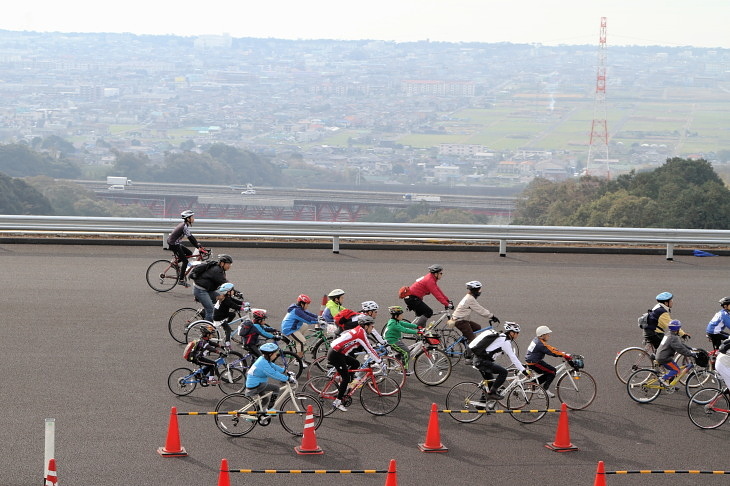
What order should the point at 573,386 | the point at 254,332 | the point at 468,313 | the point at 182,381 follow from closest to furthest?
1. the point at 182,381
2. the point at 573,386
3. the point at 254,332
4. the point at 468,313

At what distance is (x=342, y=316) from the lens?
13.7 m

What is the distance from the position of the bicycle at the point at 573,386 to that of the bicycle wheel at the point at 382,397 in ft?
7.71

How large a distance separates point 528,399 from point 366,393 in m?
2.28

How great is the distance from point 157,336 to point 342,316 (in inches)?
153

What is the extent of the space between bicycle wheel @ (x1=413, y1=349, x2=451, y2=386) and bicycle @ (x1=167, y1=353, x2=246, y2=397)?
2719mm

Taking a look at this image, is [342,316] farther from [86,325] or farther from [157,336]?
[86,325]

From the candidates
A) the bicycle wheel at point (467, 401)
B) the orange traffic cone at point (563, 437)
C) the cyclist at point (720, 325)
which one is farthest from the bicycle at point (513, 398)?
the cyclist at point (720, 325)

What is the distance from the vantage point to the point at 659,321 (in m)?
14.1

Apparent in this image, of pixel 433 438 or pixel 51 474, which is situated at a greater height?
pixel 51 474

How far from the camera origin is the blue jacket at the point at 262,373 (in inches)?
465

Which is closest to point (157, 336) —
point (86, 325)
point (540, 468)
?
point (86, 325)

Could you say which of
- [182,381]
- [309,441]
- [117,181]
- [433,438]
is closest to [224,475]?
[309,441]

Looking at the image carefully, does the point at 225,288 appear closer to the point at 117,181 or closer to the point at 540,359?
the point at 540,359

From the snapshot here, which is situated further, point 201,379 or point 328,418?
point 201,379
